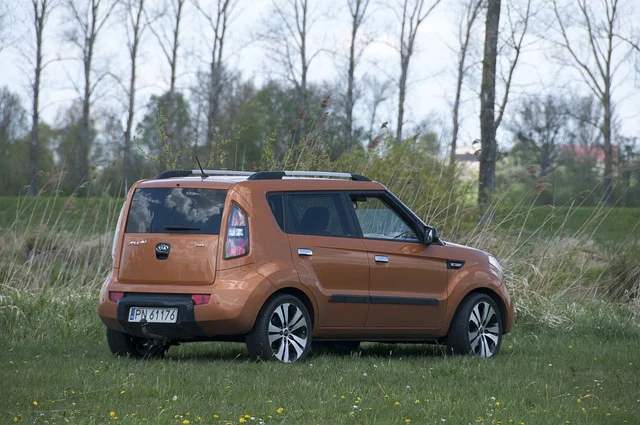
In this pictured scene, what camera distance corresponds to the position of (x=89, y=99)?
156ft

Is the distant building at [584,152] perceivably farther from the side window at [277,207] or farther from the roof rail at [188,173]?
the side window at [277,207]

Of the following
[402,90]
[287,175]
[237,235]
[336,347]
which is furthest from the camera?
[402,90]

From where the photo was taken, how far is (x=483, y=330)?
36.9 ft

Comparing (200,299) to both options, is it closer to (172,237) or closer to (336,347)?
(172,237)

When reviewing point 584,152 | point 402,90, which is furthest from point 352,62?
point 584,152

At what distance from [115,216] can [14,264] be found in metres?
2.18

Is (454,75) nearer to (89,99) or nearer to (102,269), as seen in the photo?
(89,99)

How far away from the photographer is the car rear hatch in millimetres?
9523

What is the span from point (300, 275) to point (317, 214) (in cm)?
66

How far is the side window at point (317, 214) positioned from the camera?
1001 cm

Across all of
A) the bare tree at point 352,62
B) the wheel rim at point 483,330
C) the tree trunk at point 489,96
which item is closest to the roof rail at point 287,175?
the wheel rim at point 483,330

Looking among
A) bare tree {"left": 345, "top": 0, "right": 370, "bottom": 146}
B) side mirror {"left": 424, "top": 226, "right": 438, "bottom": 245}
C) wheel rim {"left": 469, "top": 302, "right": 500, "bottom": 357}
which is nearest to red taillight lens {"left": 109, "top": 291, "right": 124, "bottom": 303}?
side mirror {"left": 424, "top": 226, "right": 438, "bottom": 245}

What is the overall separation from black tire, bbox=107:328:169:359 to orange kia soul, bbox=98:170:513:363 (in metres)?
0.01

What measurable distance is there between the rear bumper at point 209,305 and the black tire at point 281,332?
0.12 metres
